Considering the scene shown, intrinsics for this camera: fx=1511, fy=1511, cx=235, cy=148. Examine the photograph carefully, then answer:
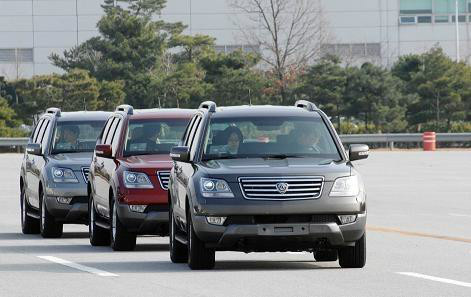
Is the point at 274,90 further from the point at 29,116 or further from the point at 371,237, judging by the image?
the point at 371,237

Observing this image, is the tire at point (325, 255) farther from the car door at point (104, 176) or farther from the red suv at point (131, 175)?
the car door at point (104, 176)

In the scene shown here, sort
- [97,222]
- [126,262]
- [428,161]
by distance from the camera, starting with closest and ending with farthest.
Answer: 1. [126,262]
2. [97,222]
3. [428,161]

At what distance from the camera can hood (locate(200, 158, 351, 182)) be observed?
A: 14766mm

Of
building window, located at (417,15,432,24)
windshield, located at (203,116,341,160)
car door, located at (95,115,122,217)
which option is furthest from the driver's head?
building window, located at (417,15,432,24)

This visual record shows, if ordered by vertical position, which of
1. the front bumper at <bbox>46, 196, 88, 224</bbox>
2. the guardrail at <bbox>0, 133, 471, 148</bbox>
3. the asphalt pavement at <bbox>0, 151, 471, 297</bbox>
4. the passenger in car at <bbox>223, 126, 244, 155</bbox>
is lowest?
the asphalt pavement at <bbox>0, 151, 471, 297</bbox>

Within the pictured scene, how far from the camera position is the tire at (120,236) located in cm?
1803

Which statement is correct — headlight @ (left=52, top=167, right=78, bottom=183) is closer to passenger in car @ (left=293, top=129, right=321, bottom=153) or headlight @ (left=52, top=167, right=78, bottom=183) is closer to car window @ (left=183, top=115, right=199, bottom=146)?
car window @ (left=183, top=115, right=199, bottom=146)

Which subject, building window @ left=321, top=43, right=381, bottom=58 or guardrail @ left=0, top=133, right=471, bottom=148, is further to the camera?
building window @ left=321, top=43, right=381, bottom=58

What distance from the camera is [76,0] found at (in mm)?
95000

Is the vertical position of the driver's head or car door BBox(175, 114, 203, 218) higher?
the driver's head

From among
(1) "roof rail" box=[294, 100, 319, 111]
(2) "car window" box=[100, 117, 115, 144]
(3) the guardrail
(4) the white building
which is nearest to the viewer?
(1) "roof rail" box=[294, 100, 319, 111]

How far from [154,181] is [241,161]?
285 cm

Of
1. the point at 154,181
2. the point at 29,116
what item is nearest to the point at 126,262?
the point at 154,181

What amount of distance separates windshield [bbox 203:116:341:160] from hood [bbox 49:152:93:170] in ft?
17.2
